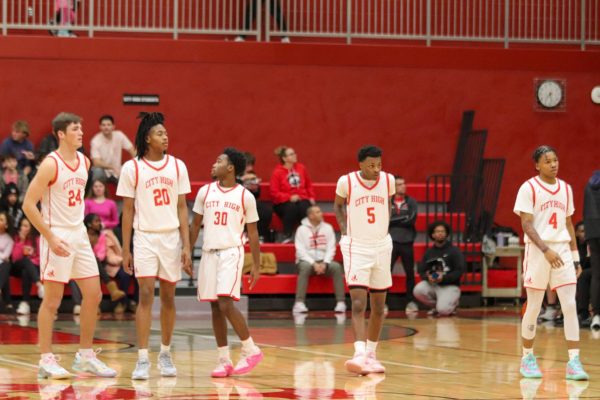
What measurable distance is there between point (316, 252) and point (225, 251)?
8.01 m

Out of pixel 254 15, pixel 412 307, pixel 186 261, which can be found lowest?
A: pixel 412 307

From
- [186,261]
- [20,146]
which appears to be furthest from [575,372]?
[20,146]

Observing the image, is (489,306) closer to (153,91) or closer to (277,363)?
(153,91)

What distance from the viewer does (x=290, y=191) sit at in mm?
18469

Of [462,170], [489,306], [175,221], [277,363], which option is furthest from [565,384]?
[462,170]

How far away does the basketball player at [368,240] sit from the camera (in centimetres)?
1030

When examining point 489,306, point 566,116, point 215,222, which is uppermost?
point 566,116

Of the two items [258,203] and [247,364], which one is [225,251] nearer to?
[247,364]

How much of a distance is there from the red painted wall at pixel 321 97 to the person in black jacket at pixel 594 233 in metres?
5.91

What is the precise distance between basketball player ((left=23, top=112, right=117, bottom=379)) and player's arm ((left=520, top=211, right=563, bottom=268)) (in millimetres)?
3409

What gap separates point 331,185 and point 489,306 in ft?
10.1

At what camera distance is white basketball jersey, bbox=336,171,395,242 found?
10.3 meters

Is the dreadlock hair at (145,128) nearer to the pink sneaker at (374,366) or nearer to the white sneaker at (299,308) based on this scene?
the pink sneaker at (374,366)

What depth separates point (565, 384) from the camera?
9.47 metres
